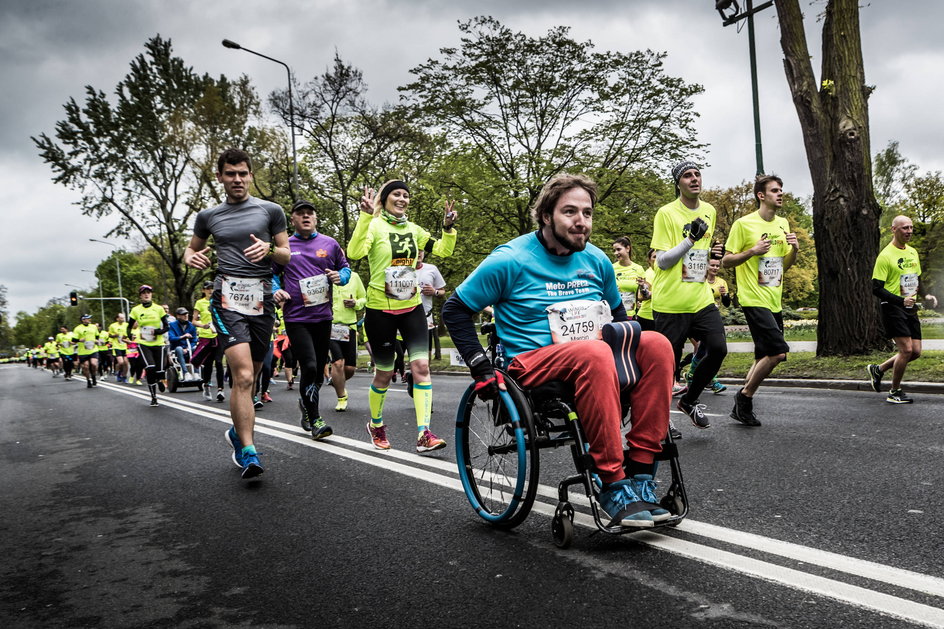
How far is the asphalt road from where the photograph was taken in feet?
8.21

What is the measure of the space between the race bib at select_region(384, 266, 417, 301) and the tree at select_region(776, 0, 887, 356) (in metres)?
8.05

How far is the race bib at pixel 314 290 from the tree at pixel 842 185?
8.31 m

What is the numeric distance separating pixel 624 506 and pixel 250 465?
289cm

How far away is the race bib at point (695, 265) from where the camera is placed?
6090 mm

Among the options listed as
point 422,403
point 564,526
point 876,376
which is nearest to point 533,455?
point 564,526

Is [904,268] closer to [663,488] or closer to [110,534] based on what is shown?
[663,488]

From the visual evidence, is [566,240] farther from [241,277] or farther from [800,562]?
[241,277]

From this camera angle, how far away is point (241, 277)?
→ 5316 millimetres

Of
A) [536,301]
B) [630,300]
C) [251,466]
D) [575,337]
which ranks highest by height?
[630,300]

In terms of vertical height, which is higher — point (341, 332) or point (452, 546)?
point (341, 332)

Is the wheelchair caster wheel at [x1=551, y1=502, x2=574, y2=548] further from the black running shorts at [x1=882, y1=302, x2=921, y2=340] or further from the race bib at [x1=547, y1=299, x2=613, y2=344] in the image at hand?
the black running shorts at [x1=882, y1=302, x2=921, y2=340]

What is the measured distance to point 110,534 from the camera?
3926 mm

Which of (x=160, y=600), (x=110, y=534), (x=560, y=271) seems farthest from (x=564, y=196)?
(x=110, y=534)

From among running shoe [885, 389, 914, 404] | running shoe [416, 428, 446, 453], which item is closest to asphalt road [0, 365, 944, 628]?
running shoe [416, 428, 446, 453]
